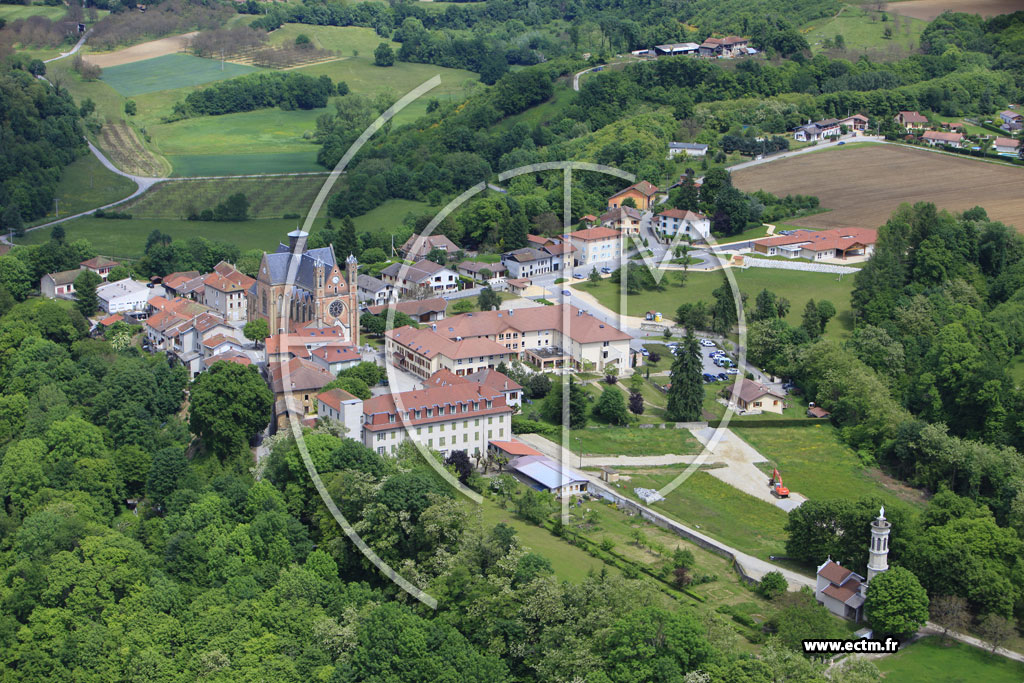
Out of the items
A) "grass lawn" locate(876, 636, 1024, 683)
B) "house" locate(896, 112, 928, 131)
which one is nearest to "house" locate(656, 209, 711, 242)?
"house" locate(896, 112, 928, 131)

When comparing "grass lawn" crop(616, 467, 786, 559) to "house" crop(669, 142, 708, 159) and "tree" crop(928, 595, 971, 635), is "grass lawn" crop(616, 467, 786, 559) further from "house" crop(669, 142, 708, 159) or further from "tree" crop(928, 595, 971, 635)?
"house" crop(669, 142, 708, 159)

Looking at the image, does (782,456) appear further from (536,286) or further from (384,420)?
(536,286)

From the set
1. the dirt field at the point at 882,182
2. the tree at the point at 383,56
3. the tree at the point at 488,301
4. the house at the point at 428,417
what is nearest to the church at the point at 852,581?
the house at the point at 428,417

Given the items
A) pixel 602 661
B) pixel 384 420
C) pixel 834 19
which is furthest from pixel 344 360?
pixel 834 19

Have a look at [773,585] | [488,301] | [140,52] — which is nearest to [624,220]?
[488,301]

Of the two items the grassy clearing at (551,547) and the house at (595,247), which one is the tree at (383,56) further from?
the grassy clearing at (551,547)
